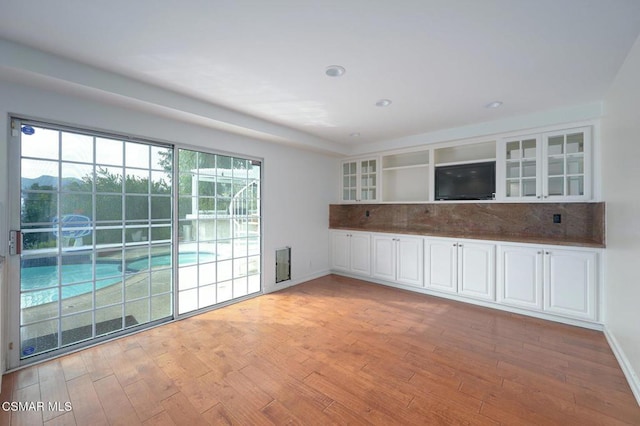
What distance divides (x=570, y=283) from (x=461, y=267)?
3.67 ft

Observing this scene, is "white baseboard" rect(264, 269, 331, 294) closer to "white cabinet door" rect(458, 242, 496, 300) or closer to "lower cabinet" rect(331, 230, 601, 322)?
"lower cabinet" rect(331, 230, 601, 322)

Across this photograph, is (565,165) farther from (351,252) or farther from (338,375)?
(338,375)

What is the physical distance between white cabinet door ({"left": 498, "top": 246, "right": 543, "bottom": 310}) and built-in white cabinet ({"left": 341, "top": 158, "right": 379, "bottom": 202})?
2241 millimetres

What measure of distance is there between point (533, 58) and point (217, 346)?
12.0 feet

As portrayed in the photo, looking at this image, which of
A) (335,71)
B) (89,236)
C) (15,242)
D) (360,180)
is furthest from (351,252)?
(15,242)

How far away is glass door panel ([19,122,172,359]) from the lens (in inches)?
93.0

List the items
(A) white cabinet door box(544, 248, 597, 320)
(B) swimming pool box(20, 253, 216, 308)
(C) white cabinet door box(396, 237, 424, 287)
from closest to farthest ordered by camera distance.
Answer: (B) swimming pool box(20, 253, 216, 308), (A) white cabinet door box(544, 248, 597, 320), (C) white cabinet door box(396, 237, 424, 287)

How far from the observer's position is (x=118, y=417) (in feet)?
5.70

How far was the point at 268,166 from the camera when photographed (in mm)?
4215

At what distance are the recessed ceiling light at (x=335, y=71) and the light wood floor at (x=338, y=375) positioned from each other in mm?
2483

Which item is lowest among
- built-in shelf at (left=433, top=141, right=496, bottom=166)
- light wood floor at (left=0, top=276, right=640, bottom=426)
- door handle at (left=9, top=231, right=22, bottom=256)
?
light wood floor at (left=0, top=276, right=640, bottom=426)

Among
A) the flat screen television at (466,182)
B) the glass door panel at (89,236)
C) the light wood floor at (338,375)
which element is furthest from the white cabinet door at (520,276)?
the glass door panel at (89,236)

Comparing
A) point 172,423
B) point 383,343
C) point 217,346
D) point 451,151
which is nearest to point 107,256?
point 217,346

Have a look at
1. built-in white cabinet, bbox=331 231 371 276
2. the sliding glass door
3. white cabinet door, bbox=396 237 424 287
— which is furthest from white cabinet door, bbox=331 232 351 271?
the sliding glass door
